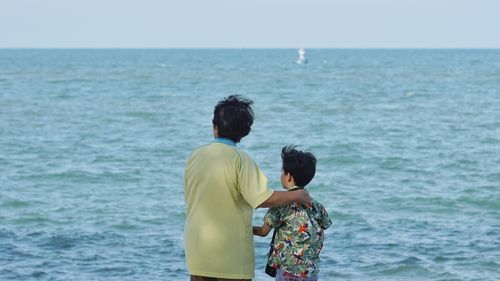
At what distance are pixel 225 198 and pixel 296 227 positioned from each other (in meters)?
0.49

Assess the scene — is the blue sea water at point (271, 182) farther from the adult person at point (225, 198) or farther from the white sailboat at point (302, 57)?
the white sailboat at point (302, 57)

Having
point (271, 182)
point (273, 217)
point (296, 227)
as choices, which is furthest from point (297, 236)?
point (271, 182)

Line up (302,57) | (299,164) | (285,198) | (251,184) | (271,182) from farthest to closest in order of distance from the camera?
(302,57) → (271,182) → (299,164) → (285,198) → (251,184)

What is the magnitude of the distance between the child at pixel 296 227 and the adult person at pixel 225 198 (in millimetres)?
173

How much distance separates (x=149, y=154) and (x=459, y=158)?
700 centimetres

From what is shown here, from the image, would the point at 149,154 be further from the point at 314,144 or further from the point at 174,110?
the point at 174,110

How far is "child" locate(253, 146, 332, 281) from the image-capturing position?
17.1 feet

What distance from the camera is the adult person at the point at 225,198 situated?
194 inches

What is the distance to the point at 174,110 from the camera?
1492 inches

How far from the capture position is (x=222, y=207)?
498cm

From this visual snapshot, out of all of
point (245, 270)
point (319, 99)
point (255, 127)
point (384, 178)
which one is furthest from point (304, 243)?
point (319, 99)

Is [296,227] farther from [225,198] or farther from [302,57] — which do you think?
[302,57]

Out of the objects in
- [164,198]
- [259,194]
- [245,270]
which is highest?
[259,194]

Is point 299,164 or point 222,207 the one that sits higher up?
point 299,164
